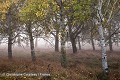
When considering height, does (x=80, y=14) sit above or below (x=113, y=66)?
above

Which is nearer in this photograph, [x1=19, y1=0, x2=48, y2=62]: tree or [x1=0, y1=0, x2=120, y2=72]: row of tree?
[x1=0, y1=0, x2=120, y2=72]: row of tree

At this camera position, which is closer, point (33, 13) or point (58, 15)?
point (58, 15)

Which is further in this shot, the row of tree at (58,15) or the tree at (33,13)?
the tree at (33,13)

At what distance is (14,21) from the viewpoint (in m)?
26.5

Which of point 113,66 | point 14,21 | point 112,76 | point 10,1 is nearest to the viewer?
point 112,76

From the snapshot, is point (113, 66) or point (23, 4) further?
point (23, 4)

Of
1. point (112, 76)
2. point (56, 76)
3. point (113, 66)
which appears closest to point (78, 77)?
point (56, 76)

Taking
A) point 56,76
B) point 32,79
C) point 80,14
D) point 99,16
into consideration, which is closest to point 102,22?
point 99,16

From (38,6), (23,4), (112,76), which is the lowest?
(112,76)

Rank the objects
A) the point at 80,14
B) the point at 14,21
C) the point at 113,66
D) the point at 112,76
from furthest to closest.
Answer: the point at 14,21 < the point at 113,66 < the point at 80,14 < the point at 112,76

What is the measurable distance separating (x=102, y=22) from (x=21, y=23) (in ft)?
35.7

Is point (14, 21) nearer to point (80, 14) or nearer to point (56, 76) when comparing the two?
point (80, 14)

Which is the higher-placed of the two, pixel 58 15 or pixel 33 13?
pixel 33 13

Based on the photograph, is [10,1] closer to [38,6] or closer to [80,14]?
[38,6]
